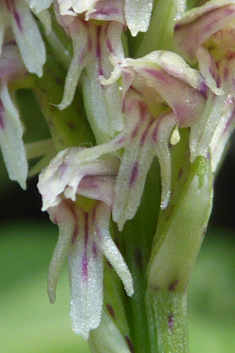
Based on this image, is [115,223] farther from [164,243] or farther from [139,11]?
[139,11]

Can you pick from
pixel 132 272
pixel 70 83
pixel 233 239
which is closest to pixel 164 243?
pixel 132 272

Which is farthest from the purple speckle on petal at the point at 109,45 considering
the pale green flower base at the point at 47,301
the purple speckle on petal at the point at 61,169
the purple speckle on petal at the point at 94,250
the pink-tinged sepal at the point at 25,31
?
the pale green flower base at the point at 47,301

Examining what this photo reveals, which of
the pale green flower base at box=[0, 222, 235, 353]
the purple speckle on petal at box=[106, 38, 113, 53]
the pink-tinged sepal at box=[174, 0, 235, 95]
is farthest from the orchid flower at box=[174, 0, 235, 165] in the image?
the pale green flower base at box=[0, 222, 235, 353]

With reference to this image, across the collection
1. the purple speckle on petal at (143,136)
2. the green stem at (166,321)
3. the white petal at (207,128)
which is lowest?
the green stem at (166,321)

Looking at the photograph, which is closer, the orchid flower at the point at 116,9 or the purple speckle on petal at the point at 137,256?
the orchid flower at the point at 116,9

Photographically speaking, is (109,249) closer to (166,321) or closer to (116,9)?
(166,321)

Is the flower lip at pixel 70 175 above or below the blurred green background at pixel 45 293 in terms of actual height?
above

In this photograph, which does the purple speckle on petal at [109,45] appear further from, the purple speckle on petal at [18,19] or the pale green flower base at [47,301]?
the pale green flower base at [47,301]
